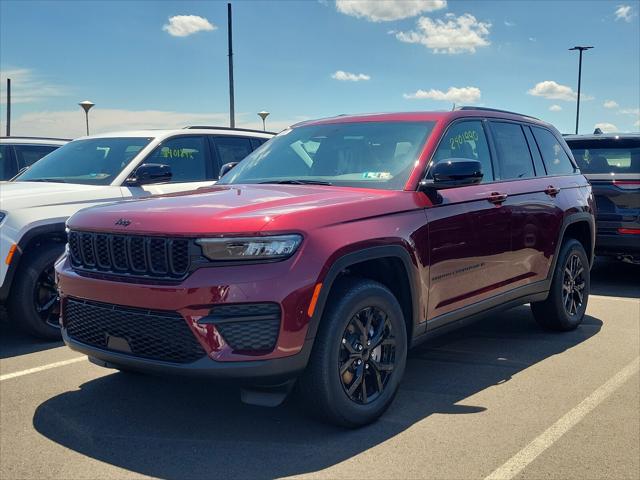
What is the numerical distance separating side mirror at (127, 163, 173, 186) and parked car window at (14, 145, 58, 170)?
10.6ft

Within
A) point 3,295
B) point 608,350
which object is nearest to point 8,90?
point 3,295

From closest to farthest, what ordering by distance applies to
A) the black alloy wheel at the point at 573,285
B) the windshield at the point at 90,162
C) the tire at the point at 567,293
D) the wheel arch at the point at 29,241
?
the wheel arch at the point at 29,241, the tire at the point at 567,293, the black alloy wheel at the point at 573,285, the windshield at the point at 90,162

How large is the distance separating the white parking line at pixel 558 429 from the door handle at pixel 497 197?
145cm

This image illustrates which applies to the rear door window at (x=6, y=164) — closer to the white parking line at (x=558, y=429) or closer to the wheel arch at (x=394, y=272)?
the wheel arch at (x=394, y=272)

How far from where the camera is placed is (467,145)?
501 cm

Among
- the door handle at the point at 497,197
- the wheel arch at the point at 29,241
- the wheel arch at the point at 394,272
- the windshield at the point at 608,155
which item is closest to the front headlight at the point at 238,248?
the wheel arch at the point at 394,272

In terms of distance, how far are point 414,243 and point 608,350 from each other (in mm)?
2494

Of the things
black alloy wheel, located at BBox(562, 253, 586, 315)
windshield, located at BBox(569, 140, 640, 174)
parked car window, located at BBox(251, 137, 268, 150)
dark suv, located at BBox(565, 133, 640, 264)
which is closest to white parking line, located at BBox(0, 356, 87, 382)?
parked car window, located at BBox(251, 137, 268, 150)

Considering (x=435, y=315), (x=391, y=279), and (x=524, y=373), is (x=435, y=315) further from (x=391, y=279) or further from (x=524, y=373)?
(x=524, y=373)

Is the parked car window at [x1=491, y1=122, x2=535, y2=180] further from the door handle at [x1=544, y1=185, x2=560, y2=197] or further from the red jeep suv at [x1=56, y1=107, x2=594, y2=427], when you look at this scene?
Answer: the door handle at [x1=544, y1=185, x2=560, y2=197]

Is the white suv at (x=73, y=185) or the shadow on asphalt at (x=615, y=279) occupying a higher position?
the white suv at (x=73, y=185)

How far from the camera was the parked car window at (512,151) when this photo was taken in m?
5.39

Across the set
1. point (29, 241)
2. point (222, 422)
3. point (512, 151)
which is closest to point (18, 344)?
point (29, 241)

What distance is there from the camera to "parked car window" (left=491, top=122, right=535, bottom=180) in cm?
539
